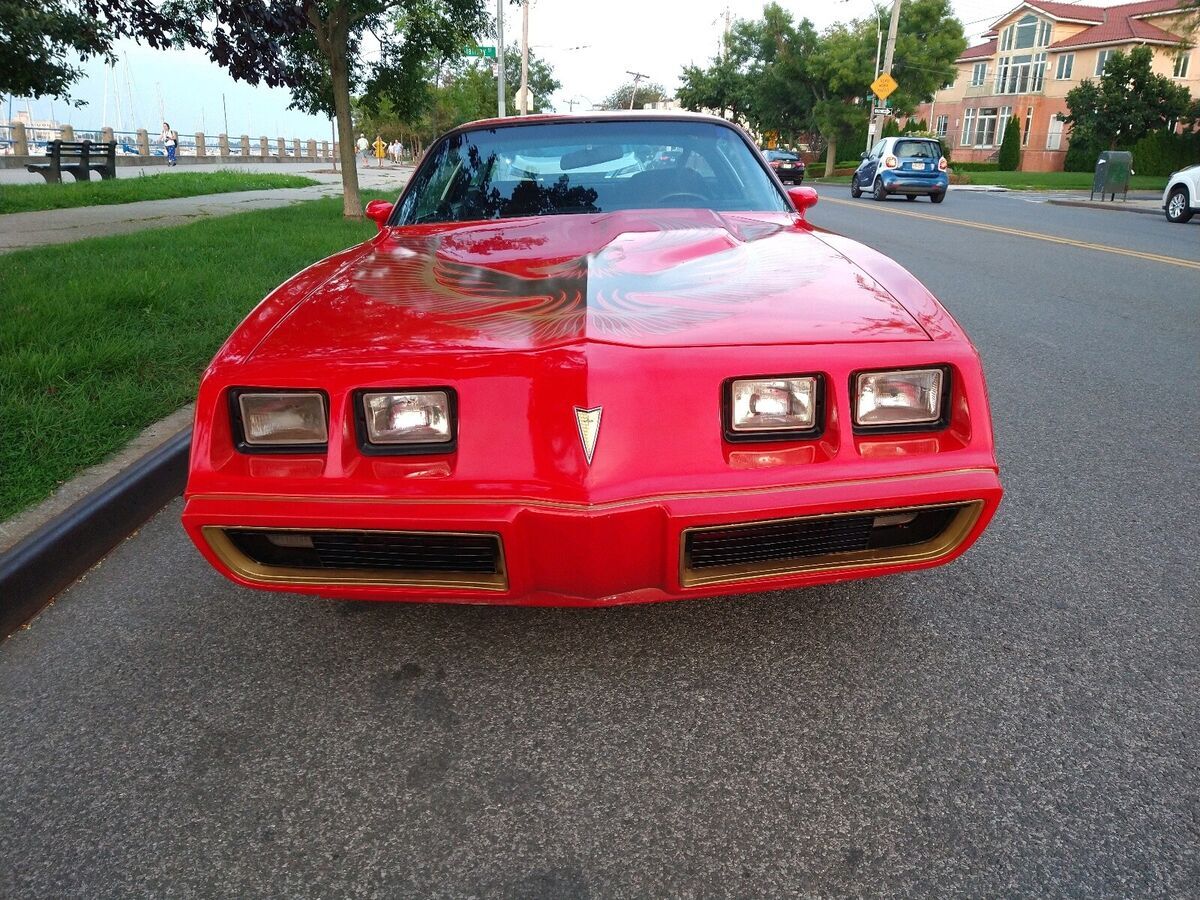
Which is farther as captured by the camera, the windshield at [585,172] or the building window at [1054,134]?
the building window at [1054,134]

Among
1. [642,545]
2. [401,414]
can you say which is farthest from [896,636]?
[401,414]

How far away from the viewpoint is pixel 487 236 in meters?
2.72

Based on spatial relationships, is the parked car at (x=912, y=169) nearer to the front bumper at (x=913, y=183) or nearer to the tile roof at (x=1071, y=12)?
the front bumper at (x=913, y=183)

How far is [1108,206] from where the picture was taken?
817 inches

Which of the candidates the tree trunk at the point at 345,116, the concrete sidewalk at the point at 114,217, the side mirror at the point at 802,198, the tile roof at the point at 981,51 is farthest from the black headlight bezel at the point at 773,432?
the tile roof at the point at 981,51

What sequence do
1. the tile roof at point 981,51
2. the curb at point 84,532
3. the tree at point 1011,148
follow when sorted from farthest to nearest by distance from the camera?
the tile roof at point 981,51, the tree at point 1011,148, the curb at point 84,532

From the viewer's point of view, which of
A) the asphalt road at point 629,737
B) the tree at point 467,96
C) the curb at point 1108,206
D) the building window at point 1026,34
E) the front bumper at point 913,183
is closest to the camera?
the asphalt road at point 629,737

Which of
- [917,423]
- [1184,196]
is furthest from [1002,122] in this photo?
[917,423]

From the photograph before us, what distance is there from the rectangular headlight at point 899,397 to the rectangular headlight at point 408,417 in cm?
82

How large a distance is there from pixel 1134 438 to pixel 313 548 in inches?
135

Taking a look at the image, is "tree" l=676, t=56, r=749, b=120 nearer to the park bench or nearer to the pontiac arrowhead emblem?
the park bench

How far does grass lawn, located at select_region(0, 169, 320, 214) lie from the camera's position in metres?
12.2

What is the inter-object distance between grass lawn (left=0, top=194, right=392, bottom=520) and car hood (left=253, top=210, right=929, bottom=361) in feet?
4.62

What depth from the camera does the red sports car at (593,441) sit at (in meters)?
1.74
